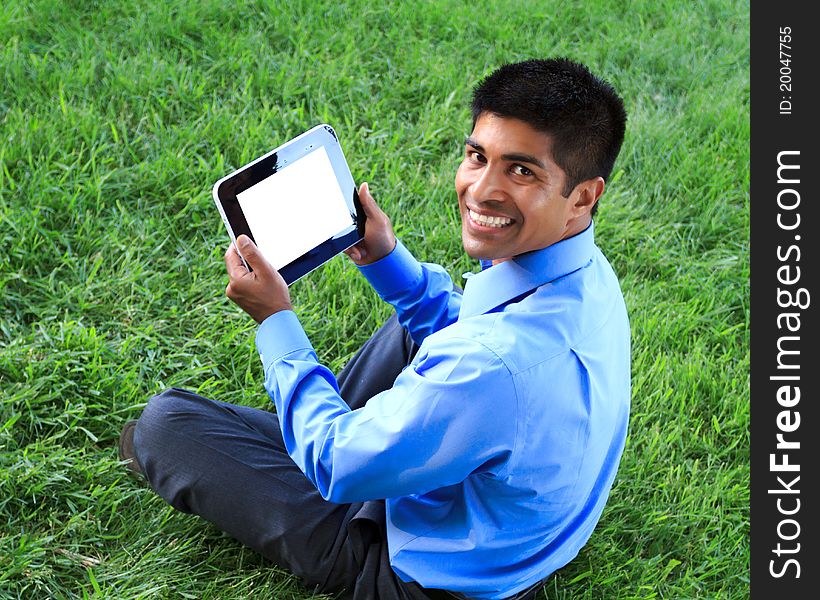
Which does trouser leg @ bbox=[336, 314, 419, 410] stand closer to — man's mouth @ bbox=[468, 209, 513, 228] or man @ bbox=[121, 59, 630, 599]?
man @ bbox=[121, 59, 630, 599]

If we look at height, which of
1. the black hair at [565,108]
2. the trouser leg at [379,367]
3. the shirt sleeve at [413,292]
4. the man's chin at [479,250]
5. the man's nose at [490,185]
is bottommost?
the trouser leg at [379,367]

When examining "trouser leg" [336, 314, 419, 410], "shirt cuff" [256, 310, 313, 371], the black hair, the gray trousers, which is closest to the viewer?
the black hair

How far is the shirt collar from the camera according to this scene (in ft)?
7.20

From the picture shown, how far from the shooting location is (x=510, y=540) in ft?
7.30

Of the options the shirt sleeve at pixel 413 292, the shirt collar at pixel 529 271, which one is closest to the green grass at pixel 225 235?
the shirt sleeve at pixel 413 292

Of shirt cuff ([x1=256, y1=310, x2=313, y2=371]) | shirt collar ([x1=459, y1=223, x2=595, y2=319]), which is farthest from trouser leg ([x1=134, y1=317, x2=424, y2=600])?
shirt collar ([x1=459, y1=223, x2=595, y2=319])

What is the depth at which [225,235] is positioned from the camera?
12.0 feet

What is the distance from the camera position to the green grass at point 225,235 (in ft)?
9.22

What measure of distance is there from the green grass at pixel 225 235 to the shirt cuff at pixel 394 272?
0.66 m

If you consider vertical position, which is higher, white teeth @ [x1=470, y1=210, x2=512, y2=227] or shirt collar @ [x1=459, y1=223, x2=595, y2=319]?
white teeth @ [x1=470, y1=210, x2=512, y2=227]

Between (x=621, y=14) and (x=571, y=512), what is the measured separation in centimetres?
342

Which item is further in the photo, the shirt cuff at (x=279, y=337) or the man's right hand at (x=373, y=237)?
the man's right hand at (x=373, y=237)

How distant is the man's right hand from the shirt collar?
480 millimetres

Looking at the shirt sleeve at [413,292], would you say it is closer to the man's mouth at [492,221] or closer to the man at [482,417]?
the man at [482,417]
